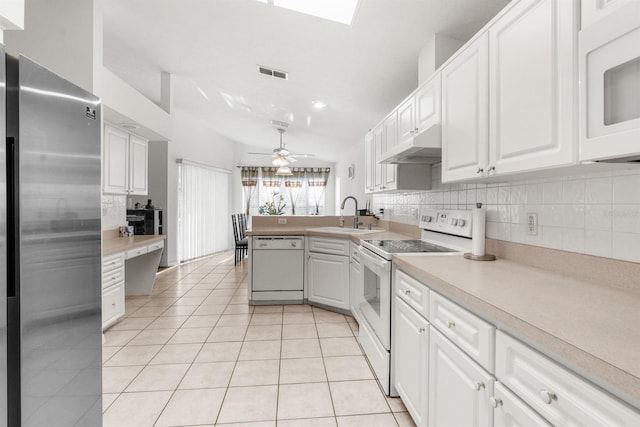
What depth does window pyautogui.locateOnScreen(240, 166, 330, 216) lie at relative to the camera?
27.8 ft

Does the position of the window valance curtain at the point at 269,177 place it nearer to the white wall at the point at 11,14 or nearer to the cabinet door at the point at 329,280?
the cabinet door at the point at 329,280

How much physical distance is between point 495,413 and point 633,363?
0.49m

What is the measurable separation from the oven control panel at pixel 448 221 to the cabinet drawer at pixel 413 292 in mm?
593

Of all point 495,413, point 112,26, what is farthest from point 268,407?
point 112,26

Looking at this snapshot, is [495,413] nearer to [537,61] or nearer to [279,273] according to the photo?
[537,61]

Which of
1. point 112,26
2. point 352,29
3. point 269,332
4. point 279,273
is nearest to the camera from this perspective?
point 352,29

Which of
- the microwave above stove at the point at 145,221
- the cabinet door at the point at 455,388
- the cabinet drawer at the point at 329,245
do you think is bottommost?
the cabinet door at the point at 455,388

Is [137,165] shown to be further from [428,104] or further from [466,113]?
[466,113]

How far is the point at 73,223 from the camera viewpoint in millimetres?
1247

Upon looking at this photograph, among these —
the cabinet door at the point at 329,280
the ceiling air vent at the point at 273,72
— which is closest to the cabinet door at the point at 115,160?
the ceiling air vent at the point at 273,72

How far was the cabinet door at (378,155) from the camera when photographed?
3.17 meters

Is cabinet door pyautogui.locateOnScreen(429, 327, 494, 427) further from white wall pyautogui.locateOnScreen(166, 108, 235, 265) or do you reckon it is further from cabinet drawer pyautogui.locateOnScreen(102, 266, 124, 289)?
white wall pyautogui.locateOnScreen(166, 108, 235, 265)

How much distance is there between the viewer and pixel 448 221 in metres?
2.28

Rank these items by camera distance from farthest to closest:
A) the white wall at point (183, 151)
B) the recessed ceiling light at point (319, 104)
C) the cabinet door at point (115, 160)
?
the white wall at point (183, 151) < the recessed ceiling light at point (319, 104) < the cabinet door at point (115, 160)
